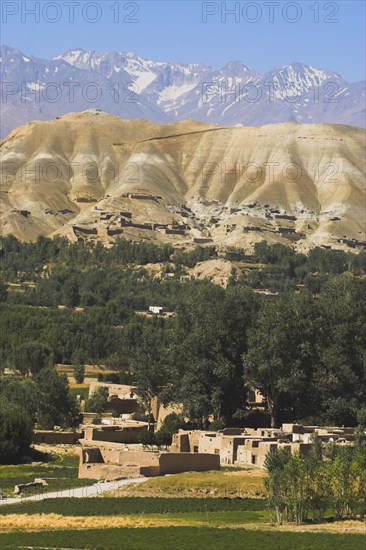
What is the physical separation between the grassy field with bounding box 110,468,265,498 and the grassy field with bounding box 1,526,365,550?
8566 millimetres

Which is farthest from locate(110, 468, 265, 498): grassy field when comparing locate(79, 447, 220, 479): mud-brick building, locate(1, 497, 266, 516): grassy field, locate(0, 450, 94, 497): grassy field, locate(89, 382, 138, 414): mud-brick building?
locate(89, 382, 138, 414): mud-brick building

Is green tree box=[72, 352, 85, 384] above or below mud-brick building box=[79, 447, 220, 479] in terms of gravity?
above

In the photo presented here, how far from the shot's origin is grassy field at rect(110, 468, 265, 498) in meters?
57.5

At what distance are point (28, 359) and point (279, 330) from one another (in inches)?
1322

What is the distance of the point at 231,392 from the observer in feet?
258

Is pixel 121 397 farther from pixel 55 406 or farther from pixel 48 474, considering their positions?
pixel 48 474

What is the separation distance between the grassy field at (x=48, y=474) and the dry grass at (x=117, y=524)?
7.33 m

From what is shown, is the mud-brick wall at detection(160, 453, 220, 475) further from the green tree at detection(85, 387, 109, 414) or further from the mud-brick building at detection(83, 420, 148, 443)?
the green tree at detection(85, 387, 109, 414)

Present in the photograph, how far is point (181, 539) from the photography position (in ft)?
152

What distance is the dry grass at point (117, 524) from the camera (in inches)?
1916

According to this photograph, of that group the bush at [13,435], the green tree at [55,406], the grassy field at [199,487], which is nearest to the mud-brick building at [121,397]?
the green tree at [55,406]

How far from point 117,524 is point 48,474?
1370 cm

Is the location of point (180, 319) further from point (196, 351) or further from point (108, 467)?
point (108, 467)

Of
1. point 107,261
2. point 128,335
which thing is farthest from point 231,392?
point 107,261
